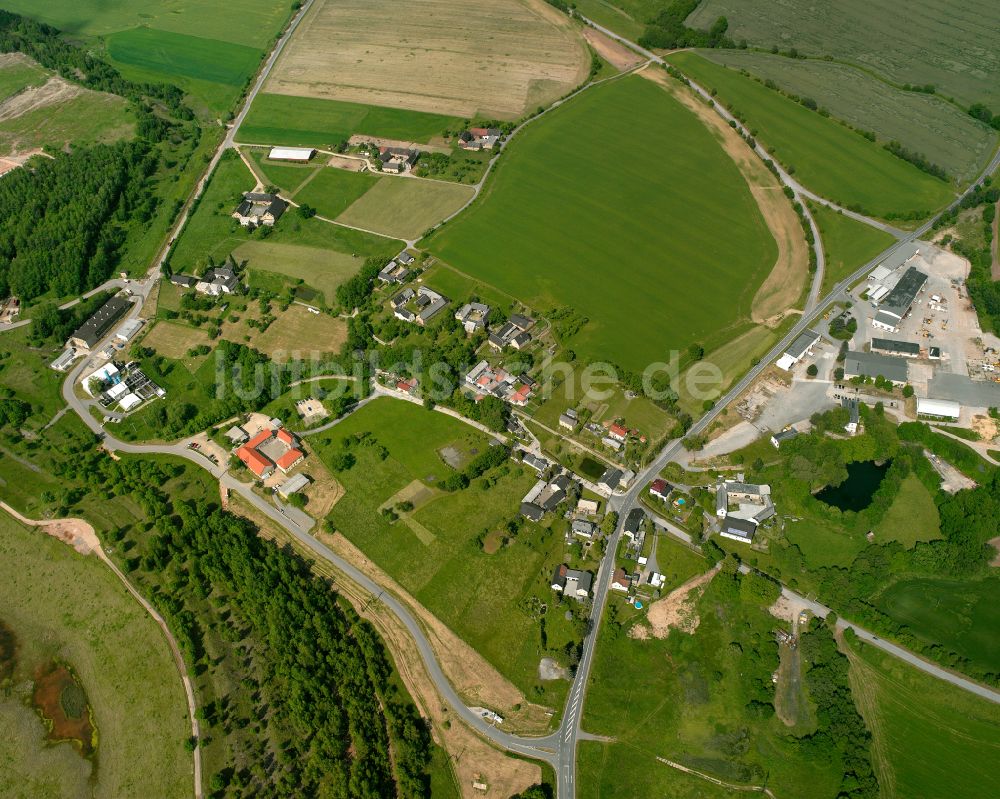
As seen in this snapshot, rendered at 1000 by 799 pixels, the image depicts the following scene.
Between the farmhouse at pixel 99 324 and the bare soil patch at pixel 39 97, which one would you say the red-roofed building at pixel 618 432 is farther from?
the bare soil patch at pixel 39 97

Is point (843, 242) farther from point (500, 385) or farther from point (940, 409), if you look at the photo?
point (500, 385)

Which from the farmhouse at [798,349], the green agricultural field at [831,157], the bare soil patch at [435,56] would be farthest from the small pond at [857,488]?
the bare soil patch at [435,56]

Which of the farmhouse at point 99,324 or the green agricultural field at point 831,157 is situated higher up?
the green agricultural field at point 831,157

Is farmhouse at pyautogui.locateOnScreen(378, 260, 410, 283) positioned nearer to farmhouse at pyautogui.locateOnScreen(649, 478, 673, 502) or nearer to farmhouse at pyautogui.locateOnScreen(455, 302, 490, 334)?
farmhouse at pyautogui.locateOnScreen(455, 302, 490, 334)

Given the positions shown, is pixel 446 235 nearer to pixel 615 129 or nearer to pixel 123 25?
pixel 615 129

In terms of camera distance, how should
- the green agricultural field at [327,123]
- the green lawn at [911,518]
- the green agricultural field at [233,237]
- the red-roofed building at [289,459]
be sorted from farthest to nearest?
the green agricultural field at [327,123]
the green agricultural field at [233,237]
the red-roofed building at [289,459]
the green lawn at [911,518]

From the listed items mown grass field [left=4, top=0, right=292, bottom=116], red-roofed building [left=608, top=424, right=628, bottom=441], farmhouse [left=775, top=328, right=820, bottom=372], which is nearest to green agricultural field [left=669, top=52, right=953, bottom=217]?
farmhouse [left=775, top=328, right=820, bottom=372]
